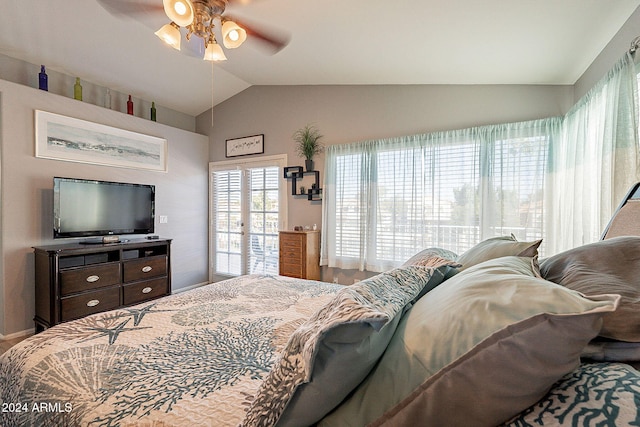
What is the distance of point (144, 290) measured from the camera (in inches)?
140

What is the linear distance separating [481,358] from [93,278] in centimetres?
380

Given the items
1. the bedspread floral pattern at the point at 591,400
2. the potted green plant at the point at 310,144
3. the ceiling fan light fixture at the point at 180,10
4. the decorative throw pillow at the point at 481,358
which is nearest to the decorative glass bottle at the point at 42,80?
the ceiling fan light fixture at the point at 180,10

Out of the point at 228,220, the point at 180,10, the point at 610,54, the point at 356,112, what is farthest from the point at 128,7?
the point at 610,54

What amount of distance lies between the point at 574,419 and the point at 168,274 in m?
4.24

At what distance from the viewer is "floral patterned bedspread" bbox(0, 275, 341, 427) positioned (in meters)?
0.84

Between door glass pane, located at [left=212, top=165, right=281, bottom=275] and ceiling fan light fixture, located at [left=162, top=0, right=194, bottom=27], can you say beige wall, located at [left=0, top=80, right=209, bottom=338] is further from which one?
ceiling fan light fixture, located at [left=162, top=0, right=194, bottom=27]

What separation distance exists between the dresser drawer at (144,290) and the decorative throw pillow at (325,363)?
137 inches

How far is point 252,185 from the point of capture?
4641 millimetres

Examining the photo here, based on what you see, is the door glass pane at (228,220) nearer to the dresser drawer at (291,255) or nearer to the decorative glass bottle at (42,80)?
the dresser drawer at (291,255)

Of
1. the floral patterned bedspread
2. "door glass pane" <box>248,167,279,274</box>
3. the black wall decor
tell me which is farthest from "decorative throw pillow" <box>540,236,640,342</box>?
"door glass pane" <box>248,167,279,274</box>

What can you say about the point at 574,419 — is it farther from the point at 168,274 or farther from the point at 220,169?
the point at 220,169

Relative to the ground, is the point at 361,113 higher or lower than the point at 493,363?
higher

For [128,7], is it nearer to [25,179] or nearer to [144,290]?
[25,179]

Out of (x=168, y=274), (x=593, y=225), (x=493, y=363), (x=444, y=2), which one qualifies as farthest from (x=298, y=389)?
(x=168, y=274)
